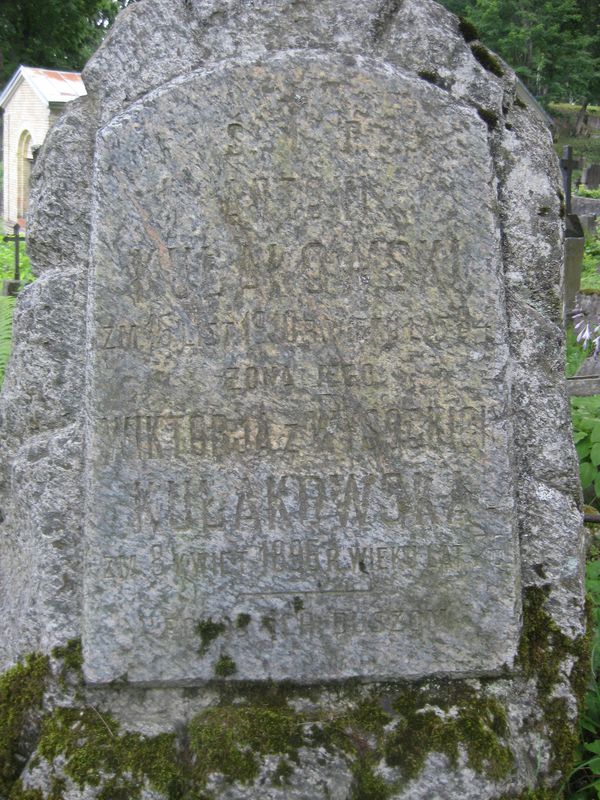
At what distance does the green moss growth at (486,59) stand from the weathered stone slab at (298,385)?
18 centimetres

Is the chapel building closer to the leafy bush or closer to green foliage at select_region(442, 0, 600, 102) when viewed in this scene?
the leafy bush

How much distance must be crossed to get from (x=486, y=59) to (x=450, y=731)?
1795 mm

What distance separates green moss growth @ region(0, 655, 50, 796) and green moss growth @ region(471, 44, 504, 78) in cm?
201

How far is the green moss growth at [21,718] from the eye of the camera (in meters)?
2.33

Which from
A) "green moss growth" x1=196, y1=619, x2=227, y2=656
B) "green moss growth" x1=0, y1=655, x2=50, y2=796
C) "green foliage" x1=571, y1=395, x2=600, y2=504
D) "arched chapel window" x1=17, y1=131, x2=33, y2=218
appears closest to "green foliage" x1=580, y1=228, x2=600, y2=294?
"green foliage" x1=571, y1=395, x2=600, y2=504

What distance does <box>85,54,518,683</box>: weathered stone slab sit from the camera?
2236mm

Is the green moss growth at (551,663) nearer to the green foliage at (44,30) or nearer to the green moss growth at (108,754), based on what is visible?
the green moss growth at (108,754)

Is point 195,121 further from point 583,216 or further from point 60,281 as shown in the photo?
point 583,216

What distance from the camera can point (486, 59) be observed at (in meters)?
2.33

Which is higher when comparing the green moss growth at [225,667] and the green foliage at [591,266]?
the green foliage at [591,266]

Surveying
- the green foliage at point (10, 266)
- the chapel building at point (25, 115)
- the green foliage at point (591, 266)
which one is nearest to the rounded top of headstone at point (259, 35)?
the green foliage at point (10, 266)

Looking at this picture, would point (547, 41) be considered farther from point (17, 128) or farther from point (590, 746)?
point (590, 746)

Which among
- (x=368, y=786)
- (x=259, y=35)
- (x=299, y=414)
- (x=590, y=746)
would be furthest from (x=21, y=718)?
(x=259, y=35)

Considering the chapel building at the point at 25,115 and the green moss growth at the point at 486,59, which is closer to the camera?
the green moss growth at the point at 486,59
